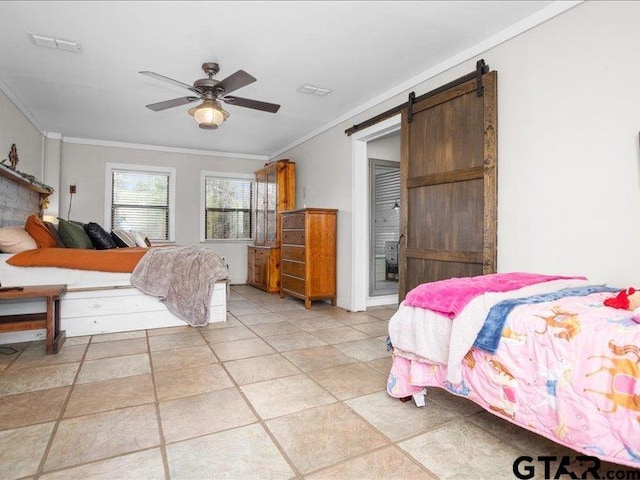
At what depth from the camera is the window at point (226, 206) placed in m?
6.94

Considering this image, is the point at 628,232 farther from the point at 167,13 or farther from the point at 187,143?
the point at 187,143

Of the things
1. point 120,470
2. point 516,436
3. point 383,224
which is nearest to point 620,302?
point 516,436

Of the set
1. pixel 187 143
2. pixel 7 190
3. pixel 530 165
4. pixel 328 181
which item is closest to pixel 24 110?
pixel 7 190

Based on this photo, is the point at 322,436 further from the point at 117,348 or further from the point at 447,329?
the point at 117,348

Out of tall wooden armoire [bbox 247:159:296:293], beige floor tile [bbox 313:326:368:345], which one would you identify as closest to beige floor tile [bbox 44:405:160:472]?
beige floor tile [bbox 313:326:368:345]

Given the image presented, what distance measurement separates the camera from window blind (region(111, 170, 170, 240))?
6324mm

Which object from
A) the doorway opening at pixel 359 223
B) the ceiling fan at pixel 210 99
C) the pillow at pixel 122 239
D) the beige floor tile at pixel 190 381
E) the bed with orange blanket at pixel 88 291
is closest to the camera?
the beige floor tile at pixel 190 381

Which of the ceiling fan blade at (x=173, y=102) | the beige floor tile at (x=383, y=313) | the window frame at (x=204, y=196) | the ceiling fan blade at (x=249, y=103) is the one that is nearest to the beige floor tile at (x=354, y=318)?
the beige floor tile at (x=383, y=313)

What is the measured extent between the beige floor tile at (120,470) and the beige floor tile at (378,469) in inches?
25.0

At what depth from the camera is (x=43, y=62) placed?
3.31 m

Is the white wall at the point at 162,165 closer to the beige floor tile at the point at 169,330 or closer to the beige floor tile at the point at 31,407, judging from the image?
the beige floor tile at the point at 169,330

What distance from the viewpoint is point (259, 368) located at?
2.62 m

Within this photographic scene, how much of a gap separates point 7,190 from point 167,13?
286 cm

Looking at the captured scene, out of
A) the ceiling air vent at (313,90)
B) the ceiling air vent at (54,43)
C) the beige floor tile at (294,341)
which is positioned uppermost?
the ceiling air vent at (313,90)
